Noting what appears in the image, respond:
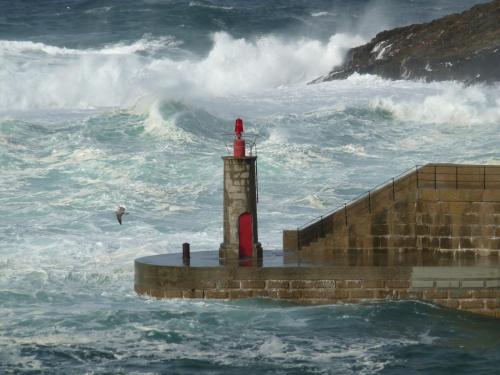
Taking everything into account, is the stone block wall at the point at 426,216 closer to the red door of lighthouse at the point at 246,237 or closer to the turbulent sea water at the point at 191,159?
the red door of lighthouse at the point at 246,237

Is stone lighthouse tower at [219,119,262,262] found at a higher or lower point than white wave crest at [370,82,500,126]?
lower

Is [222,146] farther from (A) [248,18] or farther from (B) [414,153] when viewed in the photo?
(A) [248,18]

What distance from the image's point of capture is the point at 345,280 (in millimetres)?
20688

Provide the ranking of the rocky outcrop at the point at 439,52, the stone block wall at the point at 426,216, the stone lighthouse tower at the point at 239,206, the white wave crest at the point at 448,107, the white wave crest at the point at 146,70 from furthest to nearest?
the rocky outcrop at the point at 439,52
the white wave crest at the point at 146,70
the white wave crest at the point at 448,107
the stone lighthouse tower at the point at 239,206
the stone block wall at the point at 426,216

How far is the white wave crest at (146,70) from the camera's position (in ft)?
159

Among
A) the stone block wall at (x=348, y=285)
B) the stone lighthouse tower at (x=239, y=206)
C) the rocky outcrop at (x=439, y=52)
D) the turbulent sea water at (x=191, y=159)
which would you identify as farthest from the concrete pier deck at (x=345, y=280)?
the rocky outcrop at (x=439, y=52)

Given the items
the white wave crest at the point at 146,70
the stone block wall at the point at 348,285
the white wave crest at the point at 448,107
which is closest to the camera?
the stone block wall at the point at 348,285

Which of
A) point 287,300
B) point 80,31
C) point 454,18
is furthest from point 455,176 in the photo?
point 80,31

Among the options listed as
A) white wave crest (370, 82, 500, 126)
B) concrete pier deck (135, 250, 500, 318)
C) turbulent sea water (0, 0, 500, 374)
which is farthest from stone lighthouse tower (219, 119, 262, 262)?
white wave crest (370, 82, 500, 126)

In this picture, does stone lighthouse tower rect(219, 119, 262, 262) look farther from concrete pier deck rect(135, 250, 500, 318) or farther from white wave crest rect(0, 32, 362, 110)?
white wave crest rect(0, 32, 362, 110)

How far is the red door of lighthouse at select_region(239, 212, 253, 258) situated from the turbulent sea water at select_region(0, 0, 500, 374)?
1.37 metres

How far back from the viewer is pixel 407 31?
5575cm

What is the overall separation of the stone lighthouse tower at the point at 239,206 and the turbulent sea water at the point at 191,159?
1.34 meters

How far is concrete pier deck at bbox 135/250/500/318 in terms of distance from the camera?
805 inches
